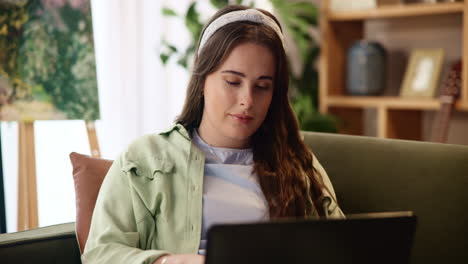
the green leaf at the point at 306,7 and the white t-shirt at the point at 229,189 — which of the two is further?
the green leaf at the point at 306,7

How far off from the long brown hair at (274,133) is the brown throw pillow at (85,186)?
11.1 inches

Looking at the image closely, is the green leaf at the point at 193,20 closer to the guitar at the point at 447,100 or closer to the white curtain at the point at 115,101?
the white curtain at the point at 115,101

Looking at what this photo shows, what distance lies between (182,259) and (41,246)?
1.52 ft

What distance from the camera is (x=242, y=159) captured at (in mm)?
1499

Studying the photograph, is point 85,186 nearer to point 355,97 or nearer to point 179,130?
point 179,130

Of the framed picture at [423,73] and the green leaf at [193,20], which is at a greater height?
the green leaf at [193,20]

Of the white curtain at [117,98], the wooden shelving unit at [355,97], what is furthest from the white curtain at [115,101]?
the wooden shelving unit at [355,97]

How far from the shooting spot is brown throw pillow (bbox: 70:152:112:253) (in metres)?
1.54

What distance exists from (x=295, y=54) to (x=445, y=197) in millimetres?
2352

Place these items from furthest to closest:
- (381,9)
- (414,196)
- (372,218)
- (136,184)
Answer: (381,9) < (414,196) < (136,184) < (372,218)

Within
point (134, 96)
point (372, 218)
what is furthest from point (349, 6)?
point (372, 218)

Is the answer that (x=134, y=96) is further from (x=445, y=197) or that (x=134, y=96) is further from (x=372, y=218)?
(x=372, y=218)

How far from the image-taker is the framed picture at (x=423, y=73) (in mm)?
2889

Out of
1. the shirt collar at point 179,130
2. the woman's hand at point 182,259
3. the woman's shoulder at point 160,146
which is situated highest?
the shirt collar at point 179,130
